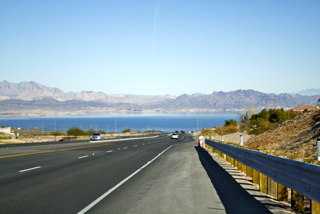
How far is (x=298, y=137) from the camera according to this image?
826 inches

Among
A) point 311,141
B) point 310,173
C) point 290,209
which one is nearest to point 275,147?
point 311,141

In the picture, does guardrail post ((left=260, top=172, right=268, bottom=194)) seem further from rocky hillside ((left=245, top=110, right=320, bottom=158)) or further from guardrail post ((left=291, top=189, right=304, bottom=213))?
rocky hillside ((left=245, top=110, right=320, bottom=158))

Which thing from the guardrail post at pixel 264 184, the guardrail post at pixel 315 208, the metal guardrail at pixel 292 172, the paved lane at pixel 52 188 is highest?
the metal guardrail at pixel 292 172

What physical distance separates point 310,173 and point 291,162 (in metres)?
0.88

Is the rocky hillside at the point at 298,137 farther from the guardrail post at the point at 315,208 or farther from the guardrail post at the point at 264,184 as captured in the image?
the guardrail post at the point at 315,208

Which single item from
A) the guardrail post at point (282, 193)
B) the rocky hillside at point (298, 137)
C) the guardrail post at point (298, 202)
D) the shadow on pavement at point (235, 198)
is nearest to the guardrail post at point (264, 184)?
the shadow on pavement at point (235, 198)

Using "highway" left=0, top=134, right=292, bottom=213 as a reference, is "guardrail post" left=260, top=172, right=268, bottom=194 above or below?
above

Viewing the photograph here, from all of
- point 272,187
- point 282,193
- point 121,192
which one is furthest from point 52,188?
point 282,193

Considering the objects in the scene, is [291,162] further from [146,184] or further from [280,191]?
[146,184]

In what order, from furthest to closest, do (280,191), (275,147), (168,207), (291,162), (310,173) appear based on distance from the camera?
1. (275,147)
2. (280,191)
3. (168,207)
4. (291,162)
5. (310,173)

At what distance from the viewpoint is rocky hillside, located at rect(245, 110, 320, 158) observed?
17.3m

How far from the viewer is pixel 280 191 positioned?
311 inches

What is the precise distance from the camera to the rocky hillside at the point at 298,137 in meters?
17.3

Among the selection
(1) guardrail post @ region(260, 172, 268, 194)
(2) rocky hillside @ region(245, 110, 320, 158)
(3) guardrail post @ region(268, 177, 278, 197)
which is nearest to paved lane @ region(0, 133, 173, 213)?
(1) guardrail post @ region(260, 172, 268, 194)
